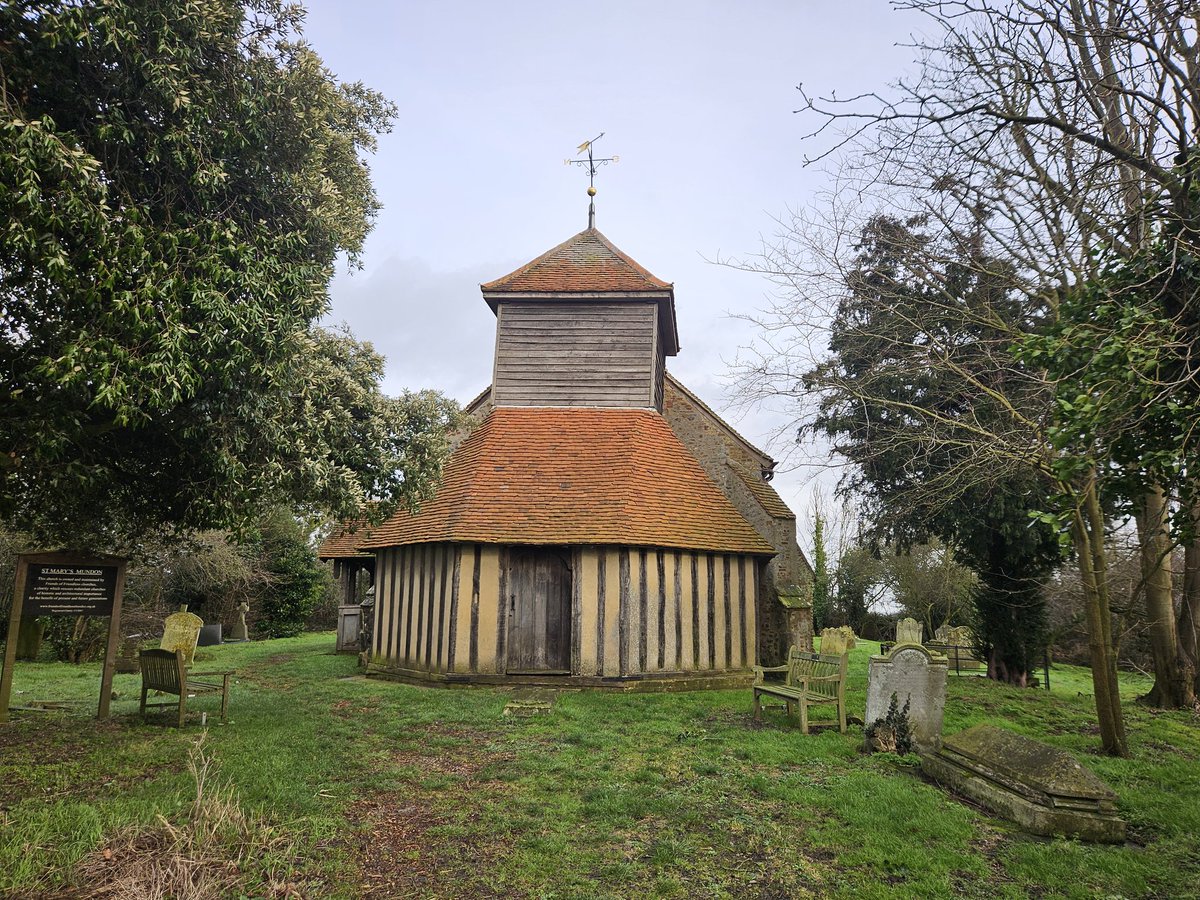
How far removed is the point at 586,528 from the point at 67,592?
7830 millimetres

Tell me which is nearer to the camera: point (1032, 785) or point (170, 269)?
point (1032, 785)

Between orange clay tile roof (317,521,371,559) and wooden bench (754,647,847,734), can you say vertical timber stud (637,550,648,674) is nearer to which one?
wooden bench (754,647,847,734)

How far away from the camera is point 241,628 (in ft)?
86.2

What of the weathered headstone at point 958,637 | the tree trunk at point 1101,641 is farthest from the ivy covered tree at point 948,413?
the weathered headstone at point 958,637

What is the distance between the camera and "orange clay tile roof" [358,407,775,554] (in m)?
13.2

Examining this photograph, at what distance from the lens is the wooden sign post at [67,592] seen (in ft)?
28.2

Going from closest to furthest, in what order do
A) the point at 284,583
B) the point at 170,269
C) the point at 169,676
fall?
1. the point at 170,269
2. the point at 169,676
3. the point at 284,583

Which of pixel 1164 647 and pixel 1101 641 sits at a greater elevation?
pixel 1101 641

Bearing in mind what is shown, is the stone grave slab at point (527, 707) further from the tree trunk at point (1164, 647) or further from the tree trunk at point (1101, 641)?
the tree trunk at point (1164, 647)

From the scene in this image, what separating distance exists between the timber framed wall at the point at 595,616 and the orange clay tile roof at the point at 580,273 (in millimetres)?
6454

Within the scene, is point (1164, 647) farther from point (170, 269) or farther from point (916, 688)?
point (170, 269)

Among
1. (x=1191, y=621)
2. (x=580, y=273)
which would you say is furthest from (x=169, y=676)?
(x=1191, y=621)

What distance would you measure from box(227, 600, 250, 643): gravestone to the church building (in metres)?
13.4

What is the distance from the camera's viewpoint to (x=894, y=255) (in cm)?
979
